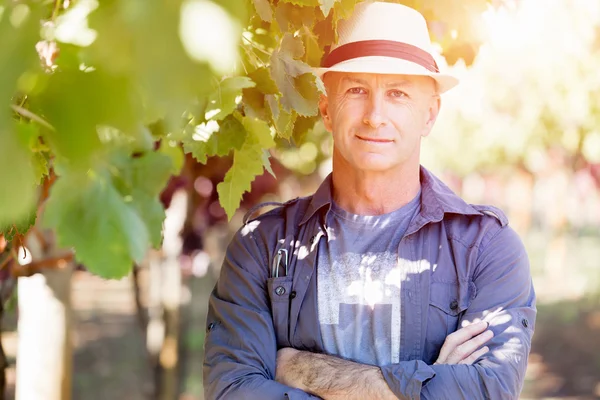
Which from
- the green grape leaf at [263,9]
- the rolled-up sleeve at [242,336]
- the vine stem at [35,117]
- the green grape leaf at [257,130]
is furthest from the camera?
the rolled-up sleeve at [242,336]

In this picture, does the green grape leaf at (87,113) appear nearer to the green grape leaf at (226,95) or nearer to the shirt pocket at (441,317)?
the green grape leaf at (226,95)

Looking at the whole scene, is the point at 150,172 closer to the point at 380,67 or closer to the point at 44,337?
the point at 380,67

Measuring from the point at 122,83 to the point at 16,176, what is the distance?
166mm

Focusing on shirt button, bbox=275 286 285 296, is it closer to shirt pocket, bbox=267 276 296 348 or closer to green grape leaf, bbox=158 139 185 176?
shirt pocket, bbox=267 276 296 348

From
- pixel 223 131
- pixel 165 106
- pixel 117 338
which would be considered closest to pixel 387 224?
pixel 223 131

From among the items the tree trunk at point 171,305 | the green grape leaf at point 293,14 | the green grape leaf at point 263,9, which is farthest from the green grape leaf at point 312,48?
the tree trunk at point 171,305

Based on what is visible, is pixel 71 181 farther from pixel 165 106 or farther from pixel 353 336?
pixel 353 336

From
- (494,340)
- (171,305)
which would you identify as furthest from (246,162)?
(171,305)

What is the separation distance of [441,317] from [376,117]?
0.79 meters

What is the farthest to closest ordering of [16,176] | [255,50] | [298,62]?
[255,50] → [298,62] → [16,176]

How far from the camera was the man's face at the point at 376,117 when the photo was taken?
325cm

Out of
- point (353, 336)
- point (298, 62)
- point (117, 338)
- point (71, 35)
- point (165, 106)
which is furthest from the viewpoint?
point (117, 338)

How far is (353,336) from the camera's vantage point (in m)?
3.22

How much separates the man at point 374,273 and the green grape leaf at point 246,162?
70 cm
